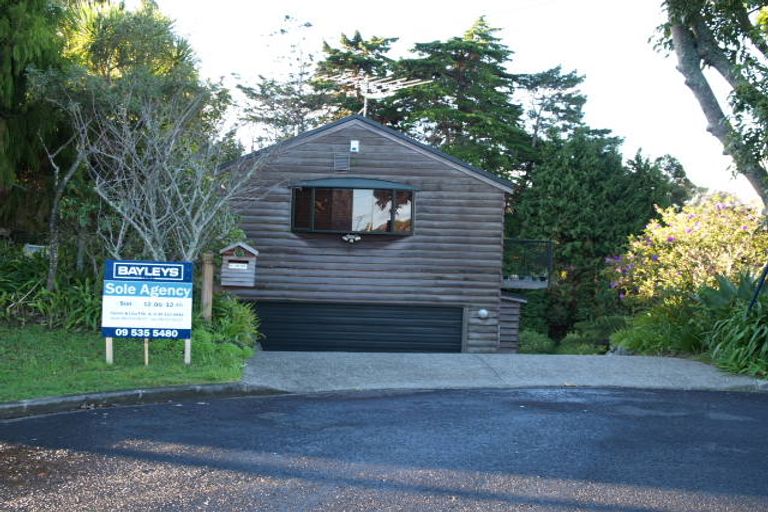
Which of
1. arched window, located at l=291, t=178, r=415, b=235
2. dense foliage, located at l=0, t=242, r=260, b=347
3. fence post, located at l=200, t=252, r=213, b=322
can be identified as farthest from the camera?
arched window, located at l=291, t=178, r=415, b=235

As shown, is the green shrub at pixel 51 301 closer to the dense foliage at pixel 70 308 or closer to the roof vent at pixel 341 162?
the dense foliage at pixel 70 308

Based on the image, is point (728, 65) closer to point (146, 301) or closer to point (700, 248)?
point (700, 248)

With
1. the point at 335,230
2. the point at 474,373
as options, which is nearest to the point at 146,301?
the point at 474,373

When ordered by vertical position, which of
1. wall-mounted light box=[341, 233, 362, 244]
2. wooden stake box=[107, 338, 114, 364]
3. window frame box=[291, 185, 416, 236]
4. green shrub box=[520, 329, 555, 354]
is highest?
window frame box=[291, 185, 416, 236]

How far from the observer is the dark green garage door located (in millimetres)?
19250

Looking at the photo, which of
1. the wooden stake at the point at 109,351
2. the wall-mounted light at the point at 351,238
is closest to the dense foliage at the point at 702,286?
the wall-mounted light at the point at 351,238

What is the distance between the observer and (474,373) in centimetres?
978

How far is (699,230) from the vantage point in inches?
620

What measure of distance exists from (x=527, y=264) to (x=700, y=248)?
241 inches

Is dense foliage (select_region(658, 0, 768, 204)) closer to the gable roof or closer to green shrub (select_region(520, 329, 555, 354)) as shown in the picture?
the gable roof

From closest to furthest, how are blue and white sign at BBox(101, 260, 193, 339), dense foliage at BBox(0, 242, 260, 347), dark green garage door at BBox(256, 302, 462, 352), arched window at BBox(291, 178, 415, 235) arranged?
1. blue and white sign at BBox(101, 260, 193, 339)
2. dense foliage at BBox(0, 242, 260, 347)
3. arched window at BBox(291, 178, 415, 235)
4. dark green garage door at BBox(256, 302, 462, 352)

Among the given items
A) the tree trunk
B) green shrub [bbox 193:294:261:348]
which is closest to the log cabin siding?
the tree trunk

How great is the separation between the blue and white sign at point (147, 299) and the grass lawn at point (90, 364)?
42 cm

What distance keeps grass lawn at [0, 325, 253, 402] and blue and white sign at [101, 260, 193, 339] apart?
416 mm
